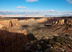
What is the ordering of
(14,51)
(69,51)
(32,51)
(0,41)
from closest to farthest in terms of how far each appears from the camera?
(69,51) < (32,51) < (14,51) < (0,41)

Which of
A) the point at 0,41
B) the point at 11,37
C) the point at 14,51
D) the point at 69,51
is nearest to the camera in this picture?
the point at 69,51

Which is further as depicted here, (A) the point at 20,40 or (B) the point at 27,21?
(B) the point at 27,21

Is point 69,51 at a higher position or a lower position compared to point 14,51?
higher

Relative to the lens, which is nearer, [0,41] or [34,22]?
[0,41]

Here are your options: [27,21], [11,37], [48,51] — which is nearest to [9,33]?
[11,37]

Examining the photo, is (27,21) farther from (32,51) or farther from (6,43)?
(32,51)

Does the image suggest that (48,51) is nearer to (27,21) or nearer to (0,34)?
(0,34)

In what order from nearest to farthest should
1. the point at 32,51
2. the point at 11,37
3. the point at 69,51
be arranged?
the point at 69,51 → the point at 32,51 → the point at 11,37

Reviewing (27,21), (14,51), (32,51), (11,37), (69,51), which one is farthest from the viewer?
(27,21)

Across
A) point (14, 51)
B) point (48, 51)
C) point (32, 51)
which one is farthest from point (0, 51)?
point (48, 51)
